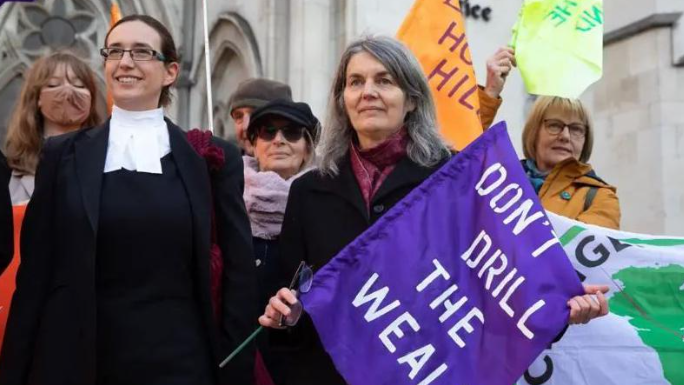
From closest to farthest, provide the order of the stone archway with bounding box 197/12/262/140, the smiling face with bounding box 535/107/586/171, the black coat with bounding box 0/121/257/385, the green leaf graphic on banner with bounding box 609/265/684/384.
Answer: the black coat with bounding box 0/121/257/385 → the green leaf graphic on banner with bounding box 609/265/684/384 → the smiling face with bounding box 535/107/586/171 → the stone archway with bounding box 197/12/262/140

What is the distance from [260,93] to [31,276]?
6.88ft

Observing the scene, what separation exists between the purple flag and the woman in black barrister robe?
34 cm

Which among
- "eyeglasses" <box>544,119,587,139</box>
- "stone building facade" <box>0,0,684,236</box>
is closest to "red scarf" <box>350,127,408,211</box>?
"eyeglasses" <box>544,119,587,139</box>

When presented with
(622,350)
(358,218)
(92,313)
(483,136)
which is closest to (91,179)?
(92,313)

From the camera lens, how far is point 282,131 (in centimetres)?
423

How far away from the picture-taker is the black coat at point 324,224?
10.3 ft

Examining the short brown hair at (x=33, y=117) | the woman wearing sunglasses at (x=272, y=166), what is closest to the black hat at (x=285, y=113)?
the woman wearing sunglasses at (x=272, y=166)

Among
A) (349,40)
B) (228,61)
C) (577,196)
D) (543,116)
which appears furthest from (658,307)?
(228,61)

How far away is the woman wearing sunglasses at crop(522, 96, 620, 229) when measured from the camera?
4.43 m

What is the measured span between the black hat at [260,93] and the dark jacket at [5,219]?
1850mm

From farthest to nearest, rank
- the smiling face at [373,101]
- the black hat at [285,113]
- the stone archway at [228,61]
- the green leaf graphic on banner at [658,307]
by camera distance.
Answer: the stone archway at [228,61] < the black hat at [285,113] < the green leaf graphic on banner at [658,307] < the smiling face at [373,101]

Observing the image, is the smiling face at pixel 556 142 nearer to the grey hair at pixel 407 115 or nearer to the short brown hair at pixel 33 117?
the grey hair at pixel 407 115

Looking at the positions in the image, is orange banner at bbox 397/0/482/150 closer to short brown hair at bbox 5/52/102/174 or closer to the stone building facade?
short brown hair at bbox 5/52/102/174

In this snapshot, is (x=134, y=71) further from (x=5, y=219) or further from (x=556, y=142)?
(x=556, y=142)
